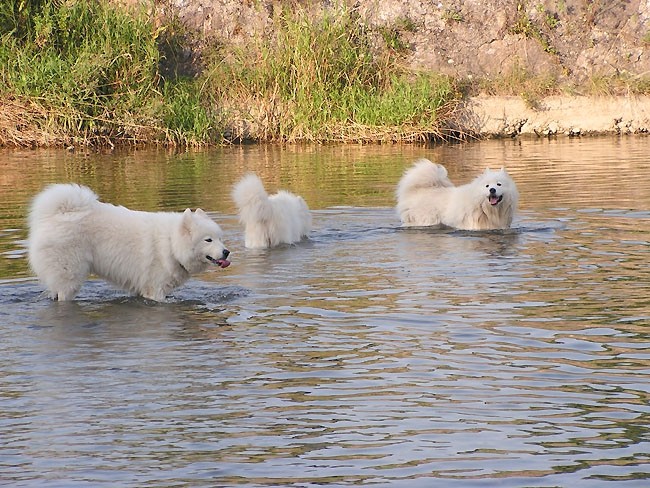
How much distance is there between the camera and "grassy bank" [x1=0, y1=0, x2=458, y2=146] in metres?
21.5

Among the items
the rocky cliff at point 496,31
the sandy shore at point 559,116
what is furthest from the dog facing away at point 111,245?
the rocky cliff at point 496,31

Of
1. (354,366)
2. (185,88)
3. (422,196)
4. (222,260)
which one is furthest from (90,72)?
(354,366)

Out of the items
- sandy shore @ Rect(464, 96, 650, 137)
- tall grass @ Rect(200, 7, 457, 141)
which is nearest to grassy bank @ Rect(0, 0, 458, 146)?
tall grass @ Rect(200, 7, 457, 141)

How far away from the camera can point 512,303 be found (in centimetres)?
784

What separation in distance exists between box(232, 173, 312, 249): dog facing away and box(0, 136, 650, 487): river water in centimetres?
25

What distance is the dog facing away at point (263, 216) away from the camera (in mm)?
10367

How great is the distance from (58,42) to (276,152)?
540cm

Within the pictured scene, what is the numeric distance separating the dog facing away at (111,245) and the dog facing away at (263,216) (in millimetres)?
2105

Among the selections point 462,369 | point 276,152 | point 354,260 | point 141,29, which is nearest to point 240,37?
point 141,29

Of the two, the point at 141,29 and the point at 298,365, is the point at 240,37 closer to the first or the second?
the point at 141,29

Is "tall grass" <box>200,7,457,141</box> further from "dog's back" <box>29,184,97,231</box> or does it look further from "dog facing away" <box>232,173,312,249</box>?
"dog's back" <box>29,184,97,231</box>

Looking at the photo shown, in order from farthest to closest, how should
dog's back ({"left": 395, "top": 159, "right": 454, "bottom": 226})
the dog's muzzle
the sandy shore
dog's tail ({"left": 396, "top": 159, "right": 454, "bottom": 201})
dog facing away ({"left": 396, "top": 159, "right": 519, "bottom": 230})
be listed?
the sandy shore → dog's tail ({"left": 396, "top": 159, "right": 454, "bottom": 201}) → dog's back ({"left": 395, "top": 159, "right": 454, "bottom": 226}) → dog facing away ({"left": 396, "top": 159, "right": 519, "bottom": 230}) → the dog's muzzle

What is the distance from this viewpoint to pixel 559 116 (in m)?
23.7

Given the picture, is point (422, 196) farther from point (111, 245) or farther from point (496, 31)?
point (496, 31)
